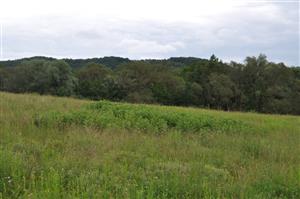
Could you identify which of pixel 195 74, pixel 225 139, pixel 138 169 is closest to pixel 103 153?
pixel 138 169

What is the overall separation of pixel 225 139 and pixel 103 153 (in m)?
3.52

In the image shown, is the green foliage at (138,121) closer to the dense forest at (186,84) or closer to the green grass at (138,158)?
the green grass at (138,158)

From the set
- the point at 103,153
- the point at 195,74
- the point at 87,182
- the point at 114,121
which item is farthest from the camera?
the point at 195,74

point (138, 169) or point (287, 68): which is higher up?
point (287, 68)

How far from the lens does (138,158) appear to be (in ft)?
23.1

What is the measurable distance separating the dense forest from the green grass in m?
41.0


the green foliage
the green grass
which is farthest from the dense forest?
the green grass

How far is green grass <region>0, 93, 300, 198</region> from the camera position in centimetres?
516

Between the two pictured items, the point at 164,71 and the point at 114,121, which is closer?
the point at 114,121

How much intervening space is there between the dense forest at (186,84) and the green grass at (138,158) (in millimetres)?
41043

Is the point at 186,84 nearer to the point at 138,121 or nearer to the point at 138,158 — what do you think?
the point at 138,121

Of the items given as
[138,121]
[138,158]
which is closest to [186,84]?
[138,121]

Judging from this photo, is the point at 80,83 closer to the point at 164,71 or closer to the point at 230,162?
the point at 164,71

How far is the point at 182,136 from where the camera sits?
9.55 metres
